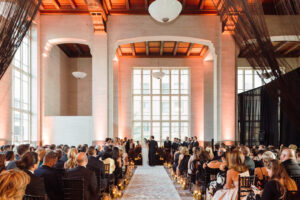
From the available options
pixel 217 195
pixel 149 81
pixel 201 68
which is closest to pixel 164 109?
pixel 149 81

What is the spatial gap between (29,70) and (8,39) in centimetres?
1040

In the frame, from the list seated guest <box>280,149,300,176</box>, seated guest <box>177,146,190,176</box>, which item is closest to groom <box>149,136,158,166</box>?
seated guest <box>177,146,190,176</box>

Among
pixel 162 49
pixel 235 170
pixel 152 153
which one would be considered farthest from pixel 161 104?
pixel 235 170

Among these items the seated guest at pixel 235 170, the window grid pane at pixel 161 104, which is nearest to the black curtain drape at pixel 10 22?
the seated guest at pixel 235 170

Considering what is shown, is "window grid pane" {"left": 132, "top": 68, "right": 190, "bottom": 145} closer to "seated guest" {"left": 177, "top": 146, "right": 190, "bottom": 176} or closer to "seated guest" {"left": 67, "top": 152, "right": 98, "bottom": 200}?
"seated guest" {"left": 177, "top": 146, "right": 190, "bottom": 176}

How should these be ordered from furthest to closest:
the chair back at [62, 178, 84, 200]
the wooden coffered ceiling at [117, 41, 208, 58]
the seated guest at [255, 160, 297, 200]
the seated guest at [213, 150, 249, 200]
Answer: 1. the wooden coffered ceiling at [117, 41, 208, 58]
2. the seated guest at [213, 150, 249, 200]
3. the chair back at [62, 178, 84, 200]
4. the seated guest at [255, 160, 297, 200]

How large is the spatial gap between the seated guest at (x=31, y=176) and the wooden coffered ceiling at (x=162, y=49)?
47.8 feet

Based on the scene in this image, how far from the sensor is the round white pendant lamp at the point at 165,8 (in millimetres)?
8913

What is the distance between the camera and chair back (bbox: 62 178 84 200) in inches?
163

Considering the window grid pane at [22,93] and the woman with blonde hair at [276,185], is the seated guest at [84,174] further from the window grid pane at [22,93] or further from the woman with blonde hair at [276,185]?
the window grid pane at [22,93]

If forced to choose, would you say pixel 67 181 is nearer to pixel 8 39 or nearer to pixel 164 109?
pixel 8 39

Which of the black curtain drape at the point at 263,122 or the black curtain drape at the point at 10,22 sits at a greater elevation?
the black curtain drape at the point at 10,22

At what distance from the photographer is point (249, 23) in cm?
457

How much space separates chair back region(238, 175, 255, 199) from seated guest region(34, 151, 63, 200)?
258cm
